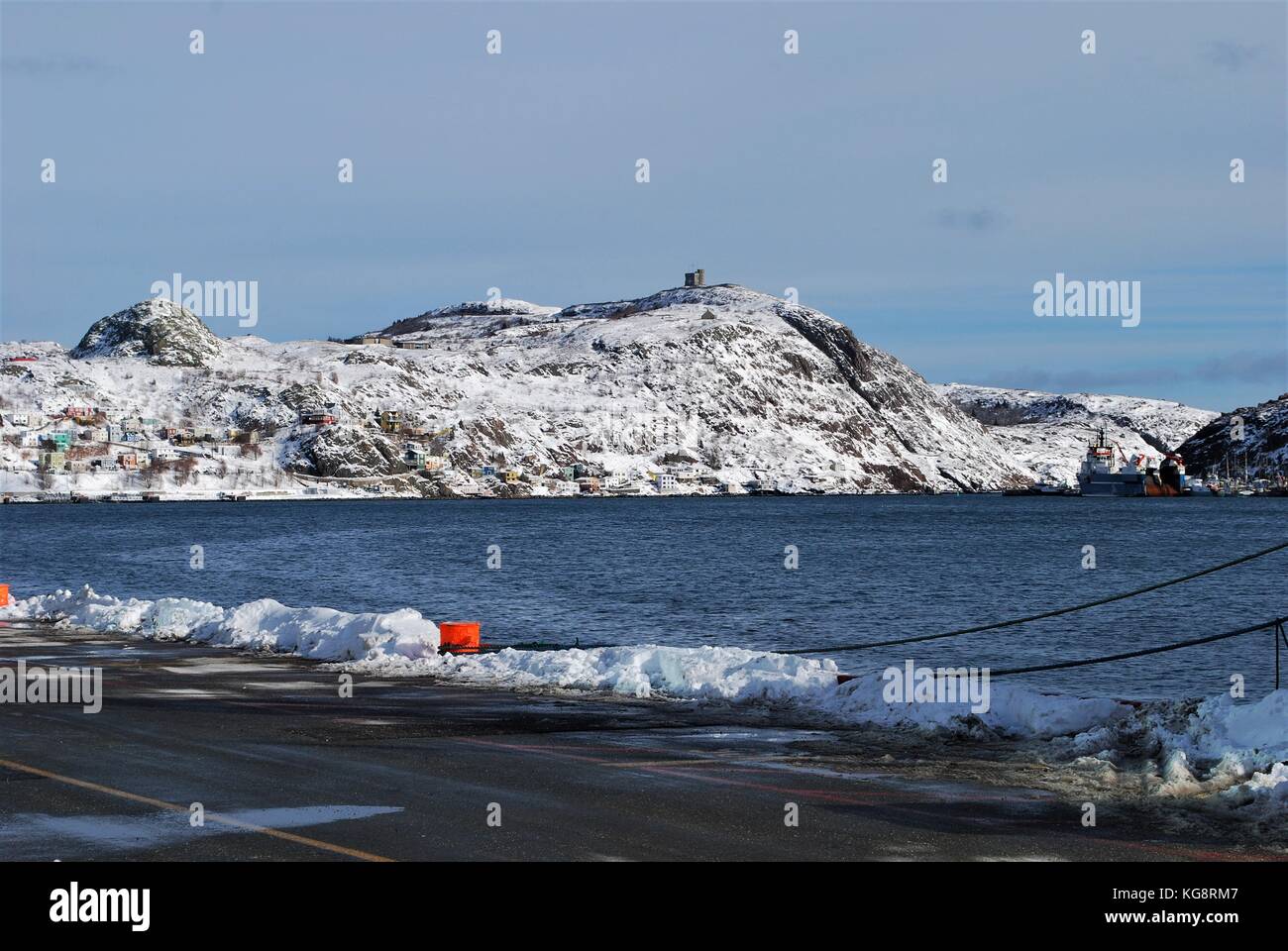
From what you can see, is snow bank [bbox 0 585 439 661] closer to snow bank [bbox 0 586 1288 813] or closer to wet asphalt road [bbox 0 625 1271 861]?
snow bank [bbox 0 586 1288 813]

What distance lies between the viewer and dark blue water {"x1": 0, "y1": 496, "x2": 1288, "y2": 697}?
41.3 metres

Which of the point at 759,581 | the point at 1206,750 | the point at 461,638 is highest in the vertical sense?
the point at 461,638

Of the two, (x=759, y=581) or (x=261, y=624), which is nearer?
(x=261, y=624)

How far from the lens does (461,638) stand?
26.5 meters

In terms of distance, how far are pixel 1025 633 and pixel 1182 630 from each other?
691 centimetres

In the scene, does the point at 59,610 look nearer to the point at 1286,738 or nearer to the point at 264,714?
the point at 264,714

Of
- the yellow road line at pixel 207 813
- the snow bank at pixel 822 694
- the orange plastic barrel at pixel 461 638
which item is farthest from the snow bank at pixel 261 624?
the yellow road line at pixel 207 813

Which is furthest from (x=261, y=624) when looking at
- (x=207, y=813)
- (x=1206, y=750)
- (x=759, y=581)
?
(x=759, y=581)

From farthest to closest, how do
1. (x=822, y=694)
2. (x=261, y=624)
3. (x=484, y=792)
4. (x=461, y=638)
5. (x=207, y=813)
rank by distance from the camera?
(x=261, y=624)
(x=461, y=638)
(x=822, y=694)
(x=484, y=792)
(x=207, y=813)

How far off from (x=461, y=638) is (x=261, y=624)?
6213mm

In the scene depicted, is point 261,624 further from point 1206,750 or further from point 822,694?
point 1206,750
